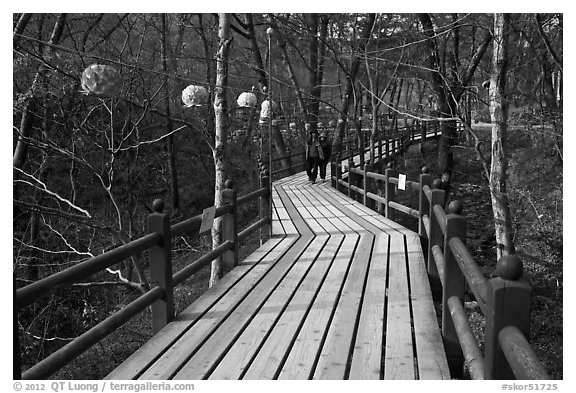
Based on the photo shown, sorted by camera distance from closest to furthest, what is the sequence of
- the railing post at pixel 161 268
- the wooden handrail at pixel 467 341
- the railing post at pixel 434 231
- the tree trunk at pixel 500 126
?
the wooden handrail at pixel 467 341, the railing post at pixel 161 268, the railing post at pixel 434 231, the tree trunk at pixel 500 126

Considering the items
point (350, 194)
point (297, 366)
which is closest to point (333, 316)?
point (297, 366)

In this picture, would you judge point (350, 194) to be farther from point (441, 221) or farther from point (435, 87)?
point (441, 221)

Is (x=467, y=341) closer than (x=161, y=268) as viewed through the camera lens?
Yes

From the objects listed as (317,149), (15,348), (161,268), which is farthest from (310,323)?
(317,149)

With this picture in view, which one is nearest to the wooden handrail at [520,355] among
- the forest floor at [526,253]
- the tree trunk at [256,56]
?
the forest floor at [526,253]

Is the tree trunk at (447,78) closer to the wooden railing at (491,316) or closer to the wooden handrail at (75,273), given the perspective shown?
the wooden railing at (491,316)

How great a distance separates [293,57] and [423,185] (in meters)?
19.9

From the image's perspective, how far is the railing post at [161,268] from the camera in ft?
13.4

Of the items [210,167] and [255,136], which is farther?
[255,136]

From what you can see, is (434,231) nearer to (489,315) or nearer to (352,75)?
(489,315)

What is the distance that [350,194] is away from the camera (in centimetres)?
1371

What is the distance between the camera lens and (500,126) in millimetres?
8797

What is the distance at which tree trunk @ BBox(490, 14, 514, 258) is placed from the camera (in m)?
8.58

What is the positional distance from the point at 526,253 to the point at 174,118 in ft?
35.8
